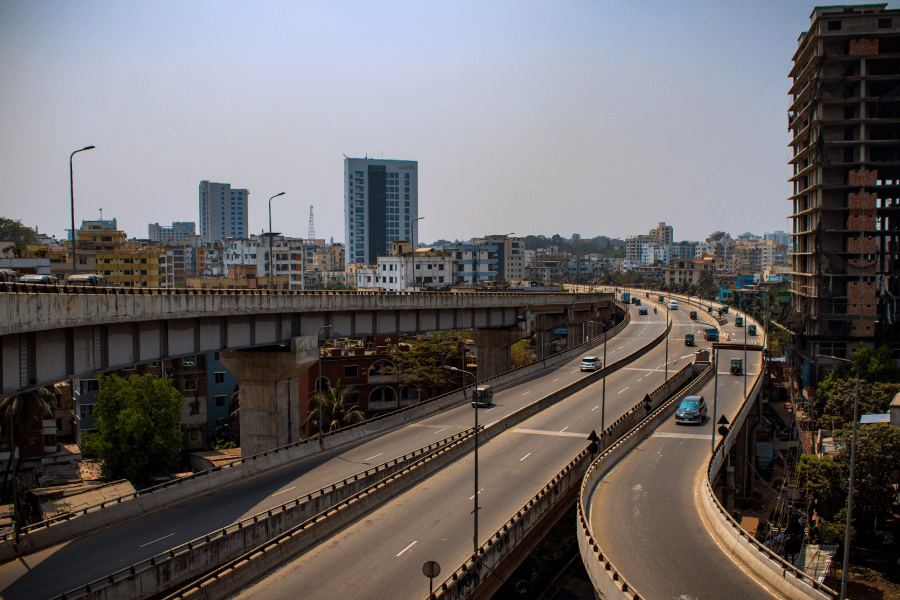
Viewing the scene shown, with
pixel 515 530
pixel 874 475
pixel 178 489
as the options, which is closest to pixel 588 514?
pixel 515 530

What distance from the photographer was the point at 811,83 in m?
78.8

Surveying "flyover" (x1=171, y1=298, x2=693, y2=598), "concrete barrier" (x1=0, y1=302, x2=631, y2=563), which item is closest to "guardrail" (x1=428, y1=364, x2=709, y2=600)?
"flyover" (x1=171, y1=298, x2=693, y2=598)

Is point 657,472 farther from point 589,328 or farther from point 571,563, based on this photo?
point 589,328

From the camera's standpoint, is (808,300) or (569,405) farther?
(808,300)

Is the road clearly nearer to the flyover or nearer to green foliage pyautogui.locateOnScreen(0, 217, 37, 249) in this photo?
the flyover

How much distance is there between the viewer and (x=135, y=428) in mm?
52344

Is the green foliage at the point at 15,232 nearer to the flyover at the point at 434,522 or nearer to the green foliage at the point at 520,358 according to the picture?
the green foliage at the point at 520,358

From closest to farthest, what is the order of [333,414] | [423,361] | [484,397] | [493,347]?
[484,397], [333,414], [493,347], [423,361]

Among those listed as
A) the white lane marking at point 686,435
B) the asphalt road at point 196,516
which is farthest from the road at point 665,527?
the asphalt road at point 196,516

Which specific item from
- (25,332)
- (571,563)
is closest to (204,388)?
(571,563)

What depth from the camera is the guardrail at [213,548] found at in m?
21.3

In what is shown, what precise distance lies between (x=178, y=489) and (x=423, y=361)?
41.2 meters

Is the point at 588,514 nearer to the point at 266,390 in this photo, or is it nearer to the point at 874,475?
the point at 266,390

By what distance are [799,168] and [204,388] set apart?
78.2 metres
